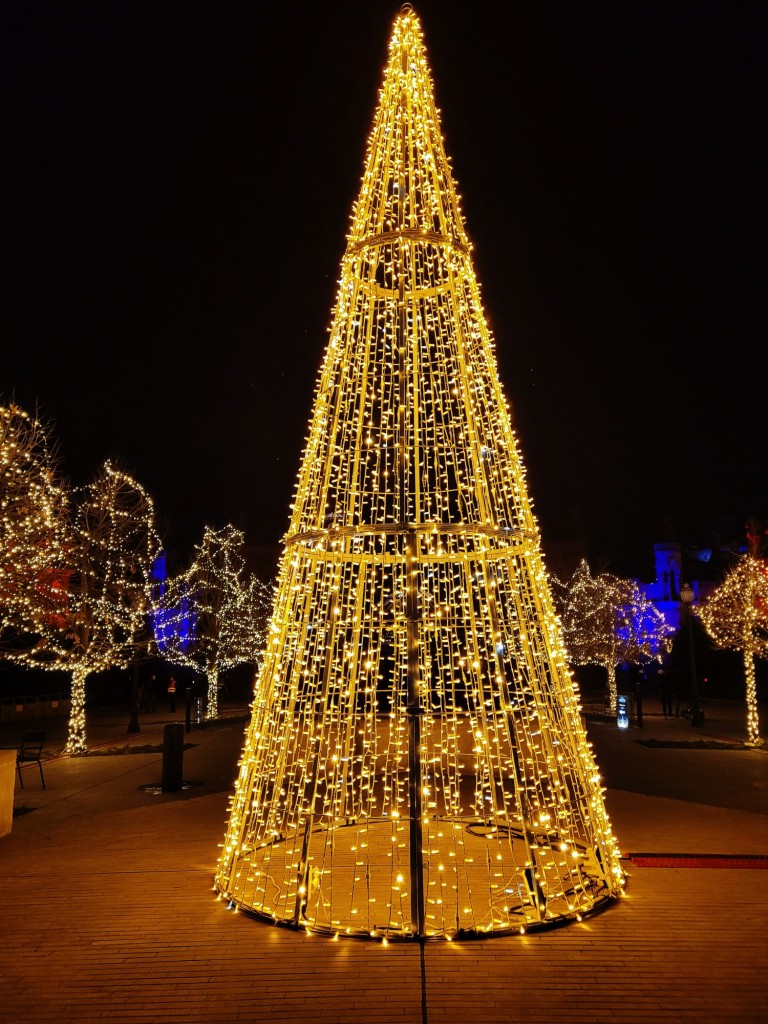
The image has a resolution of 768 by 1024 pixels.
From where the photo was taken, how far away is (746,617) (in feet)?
53.1

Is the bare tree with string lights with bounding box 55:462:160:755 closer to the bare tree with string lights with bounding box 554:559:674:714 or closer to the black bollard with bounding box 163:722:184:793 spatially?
the black bollard with bounding box 163:722:184:793

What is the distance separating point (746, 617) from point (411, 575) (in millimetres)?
12858

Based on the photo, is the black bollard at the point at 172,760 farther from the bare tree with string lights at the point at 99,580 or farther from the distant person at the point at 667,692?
the distant person at the point at 667,692

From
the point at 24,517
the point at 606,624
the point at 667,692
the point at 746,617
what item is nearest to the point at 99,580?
the point at 24,517

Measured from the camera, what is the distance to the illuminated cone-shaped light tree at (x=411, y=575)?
6.00m

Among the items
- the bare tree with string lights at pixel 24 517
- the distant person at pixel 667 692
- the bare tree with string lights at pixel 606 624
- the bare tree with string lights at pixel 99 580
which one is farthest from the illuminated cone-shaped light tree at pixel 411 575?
the bare tree with string lights at pixel 606 624

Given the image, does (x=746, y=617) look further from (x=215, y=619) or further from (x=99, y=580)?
(x=215, y=619)

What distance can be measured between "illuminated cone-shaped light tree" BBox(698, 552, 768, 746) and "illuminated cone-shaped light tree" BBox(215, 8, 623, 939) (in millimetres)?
10943

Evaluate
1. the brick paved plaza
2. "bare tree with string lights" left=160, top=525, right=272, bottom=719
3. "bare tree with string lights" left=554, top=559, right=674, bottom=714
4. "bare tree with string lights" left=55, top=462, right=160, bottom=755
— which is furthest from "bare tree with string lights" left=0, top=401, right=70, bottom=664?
"bare tree with string lights" left=554, top=559, right=674, bottom=714

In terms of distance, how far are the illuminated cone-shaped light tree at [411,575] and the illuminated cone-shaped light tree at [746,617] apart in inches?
431

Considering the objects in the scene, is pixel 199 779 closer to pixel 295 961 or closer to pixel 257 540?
pixel 295 961

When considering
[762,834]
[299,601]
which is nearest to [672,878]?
[762,834]

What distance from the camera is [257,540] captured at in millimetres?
44062

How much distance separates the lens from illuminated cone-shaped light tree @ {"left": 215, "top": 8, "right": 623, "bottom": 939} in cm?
600
